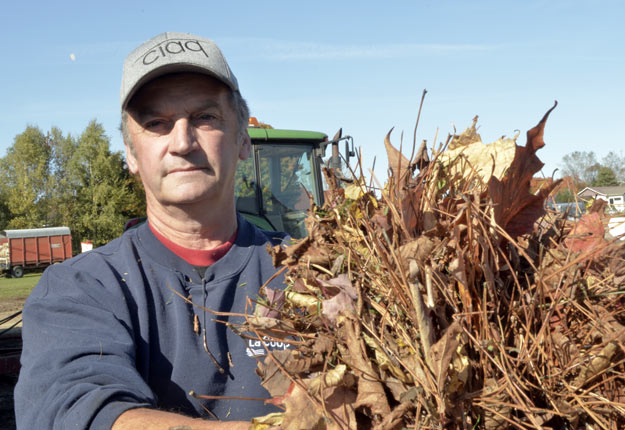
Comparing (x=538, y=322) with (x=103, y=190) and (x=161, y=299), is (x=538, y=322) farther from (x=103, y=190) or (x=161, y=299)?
(x=103, y=190)

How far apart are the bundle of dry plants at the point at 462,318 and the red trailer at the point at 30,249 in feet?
118

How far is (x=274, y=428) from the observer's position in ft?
3.65

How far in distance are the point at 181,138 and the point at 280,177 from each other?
607 centimetres

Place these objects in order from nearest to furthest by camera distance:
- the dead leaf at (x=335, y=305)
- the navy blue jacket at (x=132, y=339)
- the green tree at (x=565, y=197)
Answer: the dead leaf at (x=335, y=305)
the green tree at (x=565, y=197)
the navy blue jacket at (x=132, y=339)

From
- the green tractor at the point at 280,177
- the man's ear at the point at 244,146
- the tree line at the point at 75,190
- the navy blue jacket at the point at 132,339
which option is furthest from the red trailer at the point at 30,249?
the navy blue jacket at the point at 132,339

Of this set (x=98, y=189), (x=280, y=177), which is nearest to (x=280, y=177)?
(x=280, y=177)

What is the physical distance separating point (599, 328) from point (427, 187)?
0.44 metres

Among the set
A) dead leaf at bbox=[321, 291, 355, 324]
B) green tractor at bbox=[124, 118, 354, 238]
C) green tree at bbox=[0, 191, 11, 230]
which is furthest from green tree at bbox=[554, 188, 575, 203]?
green tree at bbox=[0, 191, 11, 230]

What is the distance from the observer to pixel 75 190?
160ft

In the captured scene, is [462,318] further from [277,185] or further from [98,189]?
[98,189]

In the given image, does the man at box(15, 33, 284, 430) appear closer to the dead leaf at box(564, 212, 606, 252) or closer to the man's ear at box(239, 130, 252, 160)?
the man's ear at box(239, 130, 252, 160)

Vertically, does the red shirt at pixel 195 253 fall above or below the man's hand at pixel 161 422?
above

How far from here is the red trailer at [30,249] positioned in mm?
32688

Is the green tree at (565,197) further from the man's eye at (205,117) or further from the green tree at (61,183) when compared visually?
the green tree at (61,183)
